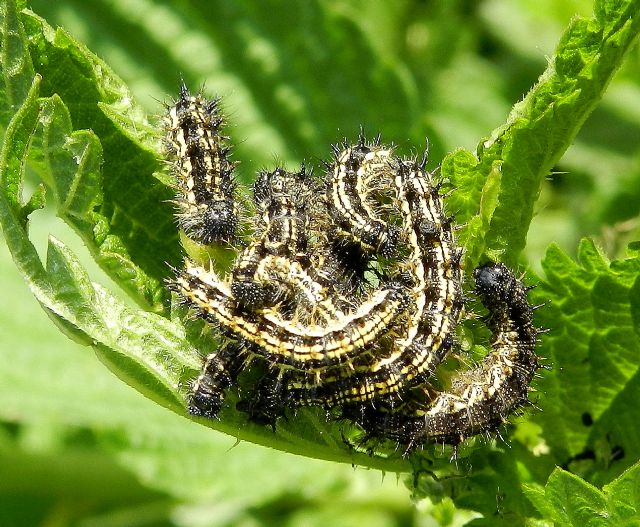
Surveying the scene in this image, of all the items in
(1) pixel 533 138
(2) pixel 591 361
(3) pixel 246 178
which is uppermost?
(3) pixel 246 178

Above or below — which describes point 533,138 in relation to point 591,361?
above

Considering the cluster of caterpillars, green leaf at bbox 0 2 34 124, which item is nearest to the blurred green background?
the cluster of caterpillars

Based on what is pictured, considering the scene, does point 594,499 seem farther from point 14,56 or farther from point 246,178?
point 246,178

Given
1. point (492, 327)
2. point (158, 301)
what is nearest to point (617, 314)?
point (492, 327)

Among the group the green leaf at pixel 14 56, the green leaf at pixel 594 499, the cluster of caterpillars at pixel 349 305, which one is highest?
the green leaf at pixel 14 56

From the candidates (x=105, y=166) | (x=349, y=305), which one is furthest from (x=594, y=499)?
(x=105, y=166)

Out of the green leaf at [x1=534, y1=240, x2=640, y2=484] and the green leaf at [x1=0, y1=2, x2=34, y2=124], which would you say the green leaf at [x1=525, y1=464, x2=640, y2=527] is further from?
the green leaf at [x1=0, y1=2, x2=34, y2=124]

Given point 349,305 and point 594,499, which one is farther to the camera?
point 349,305

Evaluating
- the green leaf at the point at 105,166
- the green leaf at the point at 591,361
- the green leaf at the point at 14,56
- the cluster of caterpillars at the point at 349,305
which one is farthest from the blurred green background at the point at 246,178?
the green leaf at the point at 14,56

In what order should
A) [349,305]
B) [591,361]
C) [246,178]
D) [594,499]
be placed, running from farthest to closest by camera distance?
[246,178], [591,361], [349,305], [594,499]

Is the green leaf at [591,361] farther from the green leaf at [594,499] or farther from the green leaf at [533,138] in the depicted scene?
the green leaf at [594,499]
